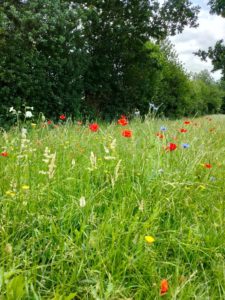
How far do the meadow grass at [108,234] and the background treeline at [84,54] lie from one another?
189 inches

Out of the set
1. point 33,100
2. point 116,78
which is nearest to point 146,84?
point 116,78

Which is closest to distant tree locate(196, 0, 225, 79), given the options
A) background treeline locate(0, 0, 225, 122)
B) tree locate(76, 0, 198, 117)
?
background treeline locate(0, 0, 225, 122)

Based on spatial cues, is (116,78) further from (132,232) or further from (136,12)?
(132,232)

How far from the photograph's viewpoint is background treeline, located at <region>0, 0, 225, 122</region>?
6.75 m

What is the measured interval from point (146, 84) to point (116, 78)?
4.50 ft

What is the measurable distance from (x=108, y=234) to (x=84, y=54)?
7664 mm

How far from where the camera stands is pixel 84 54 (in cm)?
871

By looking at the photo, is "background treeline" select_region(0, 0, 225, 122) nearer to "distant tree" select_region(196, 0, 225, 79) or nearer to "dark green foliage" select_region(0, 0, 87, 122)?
"dark green foliage" select_region(0, 0, 87, 122)

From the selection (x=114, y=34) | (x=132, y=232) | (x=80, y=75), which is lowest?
(x=132, y=232)

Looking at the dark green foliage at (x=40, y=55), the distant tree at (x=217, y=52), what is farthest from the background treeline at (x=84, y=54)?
the distant tree at (x=217, y=52)

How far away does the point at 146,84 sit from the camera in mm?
11469

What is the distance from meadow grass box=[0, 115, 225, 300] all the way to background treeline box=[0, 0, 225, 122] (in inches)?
189

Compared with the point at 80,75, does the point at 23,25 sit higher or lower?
higher

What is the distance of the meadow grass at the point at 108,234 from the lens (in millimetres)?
1437
